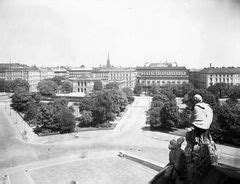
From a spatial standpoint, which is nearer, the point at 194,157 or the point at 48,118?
the point at 194,157

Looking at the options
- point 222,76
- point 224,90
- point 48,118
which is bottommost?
point 48,118

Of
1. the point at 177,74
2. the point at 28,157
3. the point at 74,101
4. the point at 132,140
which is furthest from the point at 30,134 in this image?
the point at 177,74

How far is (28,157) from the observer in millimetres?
30781

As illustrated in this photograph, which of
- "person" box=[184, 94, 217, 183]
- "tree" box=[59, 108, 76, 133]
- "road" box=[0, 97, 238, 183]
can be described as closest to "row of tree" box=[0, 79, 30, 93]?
"road" box=[0, 97, 238, 183]

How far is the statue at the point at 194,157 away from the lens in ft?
21.8

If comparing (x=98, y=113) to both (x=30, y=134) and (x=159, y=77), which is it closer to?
(x=30, y=134)

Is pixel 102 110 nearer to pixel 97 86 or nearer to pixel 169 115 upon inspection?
pixel 169 115

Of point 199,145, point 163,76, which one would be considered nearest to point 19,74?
point 163,76

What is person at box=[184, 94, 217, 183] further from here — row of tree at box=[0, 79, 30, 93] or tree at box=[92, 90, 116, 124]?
row of tree at box=[0, 79, 30, 93]

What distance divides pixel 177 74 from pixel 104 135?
9394 cm

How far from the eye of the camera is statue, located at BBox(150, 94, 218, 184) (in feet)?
21.8

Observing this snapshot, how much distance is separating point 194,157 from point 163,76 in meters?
121

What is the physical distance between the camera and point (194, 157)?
729cm

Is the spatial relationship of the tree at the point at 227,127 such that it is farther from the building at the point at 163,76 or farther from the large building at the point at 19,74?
the large building at the point at 19,74
